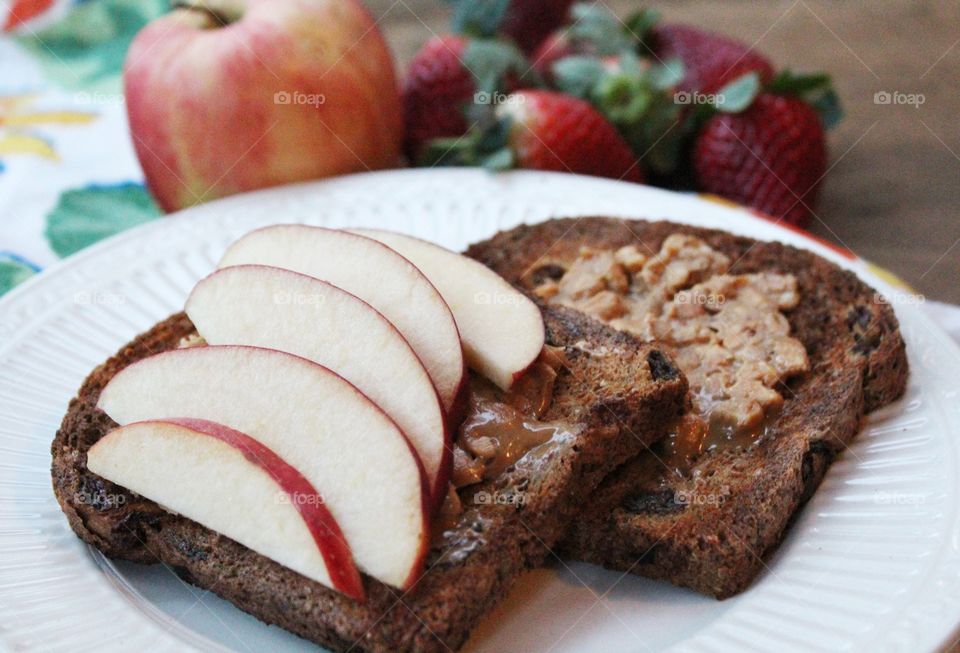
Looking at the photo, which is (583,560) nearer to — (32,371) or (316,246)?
(316,246)

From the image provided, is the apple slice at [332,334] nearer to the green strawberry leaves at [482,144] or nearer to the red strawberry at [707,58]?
the green strawberry leaves at [482,144]

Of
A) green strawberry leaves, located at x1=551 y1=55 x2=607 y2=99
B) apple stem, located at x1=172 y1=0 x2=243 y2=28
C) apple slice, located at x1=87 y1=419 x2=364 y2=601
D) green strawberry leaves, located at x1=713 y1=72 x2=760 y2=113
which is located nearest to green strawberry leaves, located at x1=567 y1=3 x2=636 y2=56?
green strawberry leaves, located at x1=551 y1=55 x2=607 y2=99

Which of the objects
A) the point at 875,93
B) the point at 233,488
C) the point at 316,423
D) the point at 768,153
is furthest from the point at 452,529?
the point at 875,93

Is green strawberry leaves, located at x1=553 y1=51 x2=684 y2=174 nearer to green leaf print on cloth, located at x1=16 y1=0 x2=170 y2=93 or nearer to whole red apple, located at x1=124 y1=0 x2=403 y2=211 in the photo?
whole red apple, located at x1=124 y1=0 x2=403 y2=211

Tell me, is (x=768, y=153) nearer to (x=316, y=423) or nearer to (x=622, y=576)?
(x=622, y=576)

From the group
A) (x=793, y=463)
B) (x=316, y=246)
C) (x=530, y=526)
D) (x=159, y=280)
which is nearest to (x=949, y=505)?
(x=793, y=463)
